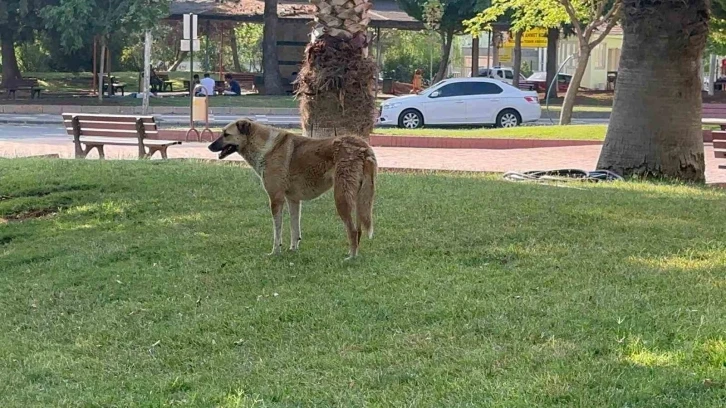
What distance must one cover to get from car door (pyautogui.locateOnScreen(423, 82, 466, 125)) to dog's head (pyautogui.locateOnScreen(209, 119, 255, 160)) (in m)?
19.6

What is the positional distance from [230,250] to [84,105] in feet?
89.0

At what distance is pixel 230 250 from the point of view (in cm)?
782

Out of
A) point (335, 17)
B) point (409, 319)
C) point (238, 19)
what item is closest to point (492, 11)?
point (335, 17)

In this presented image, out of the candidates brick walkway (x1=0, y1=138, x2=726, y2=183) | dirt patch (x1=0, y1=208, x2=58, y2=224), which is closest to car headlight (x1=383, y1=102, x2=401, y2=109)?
brick walkway (x1=0, y1=138, x2=726, y2=183)

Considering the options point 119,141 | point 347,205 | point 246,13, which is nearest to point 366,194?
point 347,205

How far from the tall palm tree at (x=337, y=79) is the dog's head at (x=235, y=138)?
5.33 m

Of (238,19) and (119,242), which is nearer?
(119,242)

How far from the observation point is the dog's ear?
299 inches

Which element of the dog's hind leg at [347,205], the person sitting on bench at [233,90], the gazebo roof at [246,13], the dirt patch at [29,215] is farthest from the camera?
the gazebo roof at [246,13]

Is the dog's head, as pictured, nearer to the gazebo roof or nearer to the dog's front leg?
the dog's front leg

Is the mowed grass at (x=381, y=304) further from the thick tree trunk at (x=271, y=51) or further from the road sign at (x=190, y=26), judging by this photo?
the thick tree trunk at (x=271, y=51)

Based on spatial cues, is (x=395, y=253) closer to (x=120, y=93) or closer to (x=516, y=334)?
(x=516, y=334)

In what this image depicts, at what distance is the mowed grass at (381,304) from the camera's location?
15.2 ft

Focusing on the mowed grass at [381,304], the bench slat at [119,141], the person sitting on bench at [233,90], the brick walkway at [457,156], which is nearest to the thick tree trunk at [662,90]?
the mowed grass at [381,304]
